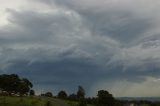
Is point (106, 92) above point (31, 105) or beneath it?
above

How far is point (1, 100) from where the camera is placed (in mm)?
160750

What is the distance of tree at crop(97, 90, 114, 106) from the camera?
187750 millimetres

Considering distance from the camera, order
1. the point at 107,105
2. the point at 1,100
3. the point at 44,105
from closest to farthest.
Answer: the point at 44,105 → the point at 1,100 → the point at 107,105

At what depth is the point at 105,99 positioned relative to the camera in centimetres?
18838

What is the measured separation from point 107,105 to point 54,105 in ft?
135

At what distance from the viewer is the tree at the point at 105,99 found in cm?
18775

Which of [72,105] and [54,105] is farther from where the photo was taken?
[72,105]

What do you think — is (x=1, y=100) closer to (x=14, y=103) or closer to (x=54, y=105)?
(x=14, y=103)

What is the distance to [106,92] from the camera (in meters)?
197

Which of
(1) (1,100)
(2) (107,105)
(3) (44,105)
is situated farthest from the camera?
(2) (107,105)

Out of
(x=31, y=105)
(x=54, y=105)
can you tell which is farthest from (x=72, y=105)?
(x=31, y=105)

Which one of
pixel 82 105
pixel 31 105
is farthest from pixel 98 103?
pixel 31 105

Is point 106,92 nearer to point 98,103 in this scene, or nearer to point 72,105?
point 98,103

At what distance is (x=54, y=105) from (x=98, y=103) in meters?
42.2
